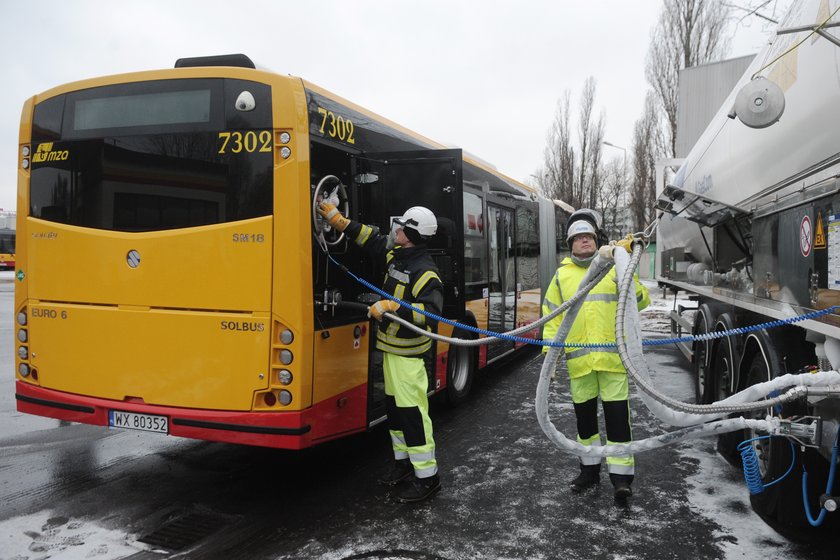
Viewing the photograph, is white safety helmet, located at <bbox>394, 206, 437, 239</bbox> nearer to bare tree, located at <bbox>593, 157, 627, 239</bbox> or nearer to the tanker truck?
the tanker truck

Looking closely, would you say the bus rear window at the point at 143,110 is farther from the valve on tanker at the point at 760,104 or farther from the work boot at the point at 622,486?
the work boot at the point at 622,486

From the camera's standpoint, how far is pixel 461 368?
7.14m

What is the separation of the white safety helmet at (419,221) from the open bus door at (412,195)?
45 centimetres

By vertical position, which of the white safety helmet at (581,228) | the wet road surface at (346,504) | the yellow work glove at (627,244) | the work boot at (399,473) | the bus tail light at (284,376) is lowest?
the wet road surface at (346,504)

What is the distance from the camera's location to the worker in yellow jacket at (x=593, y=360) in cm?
430

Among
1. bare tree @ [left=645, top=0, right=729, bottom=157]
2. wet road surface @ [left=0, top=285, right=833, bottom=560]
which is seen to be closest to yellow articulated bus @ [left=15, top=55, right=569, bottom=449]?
wet road surface @ [left=0, top=285, right=833, bottom=560]

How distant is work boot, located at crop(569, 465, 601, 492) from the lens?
14.8 ft

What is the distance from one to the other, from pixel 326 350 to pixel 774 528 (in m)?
3.04

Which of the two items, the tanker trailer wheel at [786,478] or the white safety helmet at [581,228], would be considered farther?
the white safety helmet at [581,228]

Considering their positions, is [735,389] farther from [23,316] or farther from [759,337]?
[23,316]

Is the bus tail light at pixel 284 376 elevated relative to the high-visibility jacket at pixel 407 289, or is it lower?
lower


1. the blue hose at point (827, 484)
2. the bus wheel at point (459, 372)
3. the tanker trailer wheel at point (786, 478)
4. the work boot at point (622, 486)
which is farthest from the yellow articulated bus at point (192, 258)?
the blue hose at point (827, 484)

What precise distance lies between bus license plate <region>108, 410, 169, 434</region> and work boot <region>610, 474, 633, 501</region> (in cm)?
304

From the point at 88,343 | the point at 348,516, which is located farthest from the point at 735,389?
the point at 88,343
